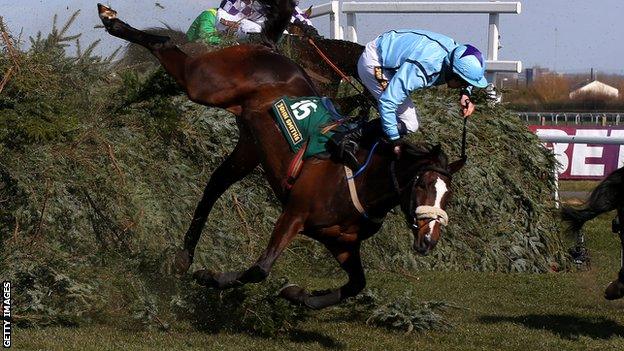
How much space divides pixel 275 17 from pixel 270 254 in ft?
7.48

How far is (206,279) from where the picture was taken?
712cm

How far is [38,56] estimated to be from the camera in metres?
8.31

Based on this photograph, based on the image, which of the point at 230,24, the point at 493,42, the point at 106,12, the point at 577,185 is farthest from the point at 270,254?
the point at 577,185

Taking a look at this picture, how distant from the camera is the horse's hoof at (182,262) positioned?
7.71 metres

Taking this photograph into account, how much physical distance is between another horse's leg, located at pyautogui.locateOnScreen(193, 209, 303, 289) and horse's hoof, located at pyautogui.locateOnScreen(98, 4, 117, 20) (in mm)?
2203

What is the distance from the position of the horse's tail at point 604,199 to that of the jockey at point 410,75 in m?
2.06

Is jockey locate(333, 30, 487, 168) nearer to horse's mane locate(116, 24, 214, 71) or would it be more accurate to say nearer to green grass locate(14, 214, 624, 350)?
green grass locate(14, 214, 624, 350)

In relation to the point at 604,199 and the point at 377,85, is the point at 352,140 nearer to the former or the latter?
the point at 377,85

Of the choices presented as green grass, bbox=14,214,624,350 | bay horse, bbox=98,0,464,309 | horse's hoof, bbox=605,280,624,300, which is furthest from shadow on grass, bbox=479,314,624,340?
bay horse, bbox=98,0,464,309

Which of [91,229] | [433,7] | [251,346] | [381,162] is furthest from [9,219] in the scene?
[433,7]

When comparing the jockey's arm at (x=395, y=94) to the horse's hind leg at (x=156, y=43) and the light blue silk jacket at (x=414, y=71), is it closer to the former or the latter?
the light blue silk jacket at (x=414, y=71)

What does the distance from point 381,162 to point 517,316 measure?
8.86 feet

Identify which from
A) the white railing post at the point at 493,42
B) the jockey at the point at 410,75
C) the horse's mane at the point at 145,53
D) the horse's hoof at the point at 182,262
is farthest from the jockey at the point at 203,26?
the jockey at the point at 410,75

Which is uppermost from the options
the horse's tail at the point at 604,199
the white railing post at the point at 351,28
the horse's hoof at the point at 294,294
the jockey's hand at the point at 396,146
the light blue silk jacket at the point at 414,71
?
the white railing post at the point at 351,28
